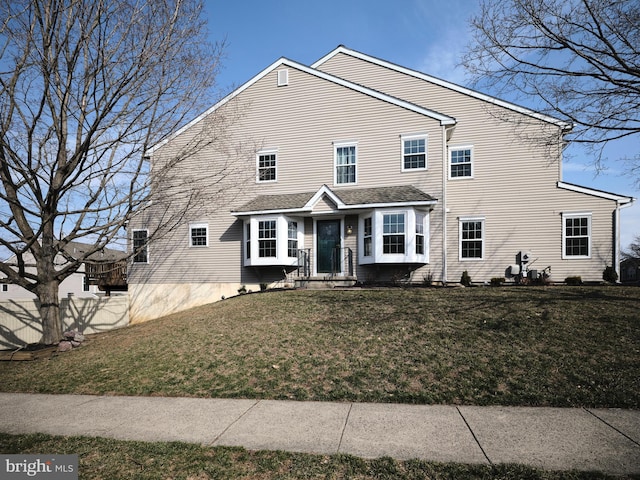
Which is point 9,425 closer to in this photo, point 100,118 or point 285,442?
point 285,442

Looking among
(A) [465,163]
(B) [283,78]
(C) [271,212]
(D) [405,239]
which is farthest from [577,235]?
(B) [283,78]

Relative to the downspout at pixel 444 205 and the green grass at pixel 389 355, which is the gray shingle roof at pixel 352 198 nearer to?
the downspout at pixel 444 205

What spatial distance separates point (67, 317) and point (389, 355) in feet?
49.1

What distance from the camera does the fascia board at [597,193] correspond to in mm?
16047

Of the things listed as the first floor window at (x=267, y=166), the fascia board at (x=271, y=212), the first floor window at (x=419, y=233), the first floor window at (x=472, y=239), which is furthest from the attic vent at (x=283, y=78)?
the first floor window at (x=472, y=239)

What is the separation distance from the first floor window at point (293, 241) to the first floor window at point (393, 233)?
3.77 metres

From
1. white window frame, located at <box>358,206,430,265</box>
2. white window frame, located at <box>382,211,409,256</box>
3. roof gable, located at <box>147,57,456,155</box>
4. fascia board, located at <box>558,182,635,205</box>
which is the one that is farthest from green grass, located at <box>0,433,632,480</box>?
fascia board, located at <box>558,182,635,205</box>

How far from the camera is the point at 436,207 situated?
1677 cm

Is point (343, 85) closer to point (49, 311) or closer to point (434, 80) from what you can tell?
point (434, 80)

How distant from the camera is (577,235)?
16.7 metres

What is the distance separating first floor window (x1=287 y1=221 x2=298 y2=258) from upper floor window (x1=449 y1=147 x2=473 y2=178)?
6892mm

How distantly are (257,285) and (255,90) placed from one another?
8.63m

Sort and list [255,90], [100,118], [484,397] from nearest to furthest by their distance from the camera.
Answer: [484,397], [100,118], [255,90]

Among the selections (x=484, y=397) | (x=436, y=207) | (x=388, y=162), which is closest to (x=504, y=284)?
(x=436, y=207)
